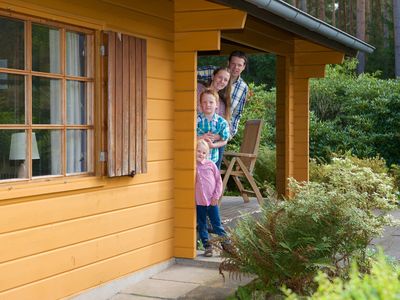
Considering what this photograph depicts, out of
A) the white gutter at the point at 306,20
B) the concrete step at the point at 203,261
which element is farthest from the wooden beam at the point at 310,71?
the concrete step at the point at 203,261

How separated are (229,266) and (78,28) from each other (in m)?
2.03

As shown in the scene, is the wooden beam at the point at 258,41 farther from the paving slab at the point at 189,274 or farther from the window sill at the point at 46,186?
the window sill at the point at 46,186

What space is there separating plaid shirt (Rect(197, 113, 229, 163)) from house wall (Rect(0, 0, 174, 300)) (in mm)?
456

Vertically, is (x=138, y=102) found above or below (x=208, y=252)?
above

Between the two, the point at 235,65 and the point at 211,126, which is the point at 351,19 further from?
the point at 211,126

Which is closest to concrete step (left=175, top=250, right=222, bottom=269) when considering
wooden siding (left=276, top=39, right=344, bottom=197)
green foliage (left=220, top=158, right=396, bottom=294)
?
green foliage (left=220, top=158, right=396, bottom=294)

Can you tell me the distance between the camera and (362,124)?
1350 centimetres

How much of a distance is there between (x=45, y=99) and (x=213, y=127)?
88.5 inches

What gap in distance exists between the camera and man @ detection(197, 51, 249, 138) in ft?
21.3

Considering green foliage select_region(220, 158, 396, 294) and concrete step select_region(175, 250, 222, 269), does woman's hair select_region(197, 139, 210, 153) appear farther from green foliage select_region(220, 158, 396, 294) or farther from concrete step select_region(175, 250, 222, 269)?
green foliage select_region(220, 158, 396, 294)

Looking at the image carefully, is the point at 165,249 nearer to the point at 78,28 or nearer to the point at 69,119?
the point at 69,119

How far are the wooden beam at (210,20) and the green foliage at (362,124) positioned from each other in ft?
24.6

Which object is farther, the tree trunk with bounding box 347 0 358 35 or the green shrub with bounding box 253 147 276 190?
the tree trunk with bounding box 347 0 358 35

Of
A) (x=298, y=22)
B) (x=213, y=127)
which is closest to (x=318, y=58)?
(x=298, y=22)
